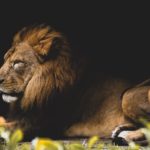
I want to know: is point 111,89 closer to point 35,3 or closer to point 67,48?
point 67,48

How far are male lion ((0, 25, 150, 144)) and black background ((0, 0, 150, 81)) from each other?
0.13 metres

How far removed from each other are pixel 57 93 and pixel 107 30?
0.74m

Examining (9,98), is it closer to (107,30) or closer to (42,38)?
(42,38)

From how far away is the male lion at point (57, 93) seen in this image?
5.02 metres

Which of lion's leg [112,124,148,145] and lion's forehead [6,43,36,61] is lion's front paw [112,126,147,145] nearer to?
lion's leg [112,124,148,145]

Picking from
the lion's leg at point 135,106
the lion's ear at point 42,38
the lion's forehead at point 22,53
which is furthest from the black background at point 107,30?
the lion's forehead at point 22,53

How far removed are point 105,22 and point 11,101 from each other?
3.53ft

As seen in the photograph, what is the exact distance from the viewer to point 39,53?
205 inches

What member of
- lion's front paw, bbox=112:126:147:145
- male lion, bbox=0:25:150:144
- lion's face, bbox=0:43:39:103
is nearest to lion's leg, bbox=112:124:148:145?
lion's front paw, bbox=112:126:147:145

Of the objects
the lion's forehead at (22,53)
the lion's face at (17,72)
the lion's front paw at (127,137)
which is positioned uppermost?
the lion's forehead at (22,53)

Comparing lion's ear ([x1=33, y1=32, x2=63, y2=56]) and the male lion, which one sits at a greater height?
lion's ear ([x1=33, y1=32, x2=63, y2=56])

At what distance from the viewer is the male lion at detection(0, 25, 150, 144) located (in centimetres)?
502

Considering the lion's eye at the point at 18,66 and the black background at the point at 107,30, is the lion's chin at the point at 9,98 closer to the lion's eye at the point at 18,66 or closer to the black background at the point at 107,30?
the lion's eye at the point at 18,66

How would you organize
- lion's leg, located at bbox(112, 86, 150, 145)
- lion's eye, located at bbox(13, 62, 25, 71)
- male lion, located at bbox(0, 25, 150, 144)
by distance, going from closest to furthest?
lion's leg, located at bbox(112, 86, 150, 145), male lion, located at bbox(0, 25, 150, 144), lion's eye, located at bbox(13, 62, 25, 71)
